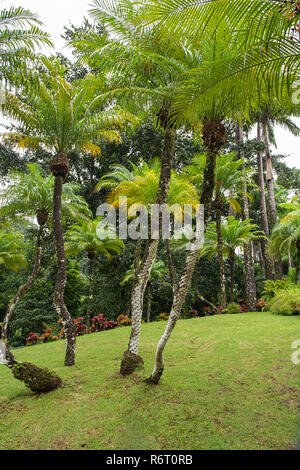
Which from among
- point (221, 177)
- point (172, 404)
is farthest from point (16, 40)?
point (221, 177)

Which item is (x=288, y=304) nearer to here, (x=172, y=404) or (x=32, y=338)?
(x=172, y=404)

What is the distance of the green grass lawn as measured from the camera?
3.87 m

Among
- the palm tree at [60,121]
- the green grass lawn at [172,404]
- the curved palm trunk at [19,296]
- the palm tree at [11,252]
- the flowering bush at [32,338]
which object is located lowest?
the flowering bush at [32,338]

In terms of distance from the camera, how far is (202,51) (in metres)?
5.86

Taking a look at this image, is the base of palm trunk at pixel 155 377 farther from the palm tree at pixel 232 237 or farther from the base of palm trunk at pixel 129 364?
the palm tree at pixel 232 237

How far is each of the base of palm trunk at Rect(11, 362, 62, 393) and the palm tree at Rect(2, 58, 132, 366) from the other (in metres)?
1.63

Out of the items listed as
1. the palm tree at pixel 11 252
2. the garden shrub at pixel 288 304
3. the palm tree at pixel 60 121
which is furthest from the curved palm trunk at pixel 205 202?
the palm tree at pixel 11 252

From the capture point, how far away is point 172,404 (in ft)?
15.5

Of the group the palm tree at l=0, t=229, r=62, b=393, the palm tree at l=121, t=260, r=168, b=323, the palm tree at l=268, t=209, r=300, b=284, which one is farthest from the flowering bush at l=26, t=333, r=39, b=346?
the palm tree at l=268, t=209, r=300, b=284

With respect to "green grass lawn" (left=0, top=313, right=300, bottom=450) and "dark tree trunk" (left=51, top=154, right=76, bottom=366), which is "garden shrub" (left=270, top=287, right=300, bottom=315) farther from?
"dark tree trunk" (left=51, top=154, right=76, bottom=366)

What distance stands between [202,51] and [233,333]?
7404 mm

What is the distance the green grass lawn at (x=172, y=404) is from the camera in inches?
152

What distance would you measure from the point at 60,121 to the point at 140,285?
4.72m

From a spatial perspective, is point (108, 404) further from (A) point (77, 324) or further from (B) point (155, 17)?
(A) point (77, 324)
